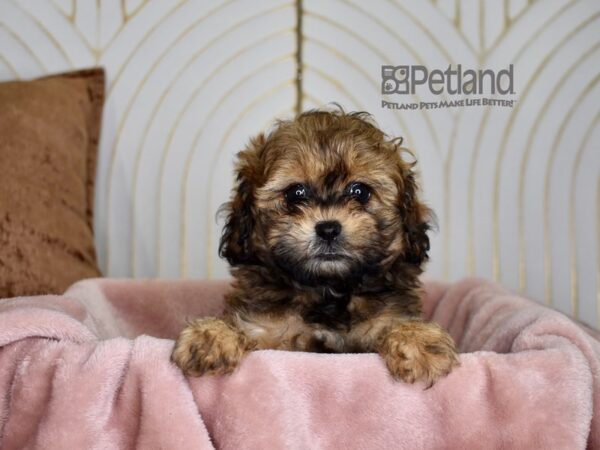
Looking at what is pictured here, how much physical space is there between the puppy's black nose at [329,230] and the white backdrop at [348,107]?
1589 mm

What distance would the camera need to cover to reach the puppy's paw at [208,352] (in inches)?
66.7

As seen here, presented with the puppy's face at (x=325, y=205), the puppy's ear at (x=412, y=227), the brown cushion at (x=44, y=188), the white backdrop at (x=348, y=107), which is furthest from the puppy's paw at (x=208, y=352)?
the white backdrop at (x=348, y=107)

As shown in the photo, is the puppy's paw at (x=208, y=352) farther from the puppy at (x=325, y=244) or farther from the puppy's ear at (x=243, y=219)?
the puppy's ear at (x=243, y=219)

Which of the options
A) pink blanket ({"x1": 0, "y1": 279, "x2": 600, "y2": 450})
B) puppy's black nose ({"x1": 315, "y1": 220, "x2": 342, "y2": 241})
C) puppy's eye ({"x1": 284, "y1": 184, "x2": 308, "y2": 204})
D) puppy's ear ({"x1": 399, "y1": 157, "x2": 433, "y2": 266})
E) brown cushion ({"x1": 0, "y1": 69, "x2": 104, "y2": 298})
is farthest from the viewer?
brown cushion ({"x1": 0, "y1": 69, "x2": 104, "y2": 298})

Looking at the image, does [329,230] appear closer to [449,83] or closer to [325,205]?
[325,205]

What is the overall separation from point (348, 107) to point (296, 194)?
4.79ft

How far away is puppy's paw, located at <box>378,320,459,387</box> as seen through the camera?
1.69 metres

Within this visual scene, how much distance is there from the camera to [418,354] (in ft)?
5.63

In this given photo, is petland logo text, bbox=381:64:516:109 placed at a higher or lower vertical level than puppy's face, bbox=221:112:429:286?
higher

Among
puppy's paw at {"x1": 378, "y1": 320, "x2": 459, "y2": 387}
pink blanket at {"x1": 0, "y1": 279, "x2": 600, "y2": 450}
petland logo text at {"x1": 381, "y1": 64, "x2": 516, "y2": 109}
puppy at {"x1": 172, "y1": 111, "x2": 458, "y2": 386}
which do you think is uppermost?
petland logo text at {"x1": 381, "y1": 64, "x2": 516, "y2": 109}

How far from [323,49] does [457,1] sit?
0.72 metres

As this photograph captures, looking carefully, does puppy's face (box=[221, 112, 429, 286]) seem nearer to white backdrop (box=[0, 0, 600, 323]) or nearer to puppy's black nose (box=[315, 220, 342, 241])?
puppy's black nose (box=[315, 220, 342, 241])

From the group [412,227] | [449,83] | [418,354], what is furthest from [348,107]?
[418,354]

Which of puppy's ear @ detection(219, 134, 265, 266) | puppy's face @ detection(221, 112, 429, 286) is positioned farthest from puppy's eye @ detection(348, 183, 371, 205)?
puppy's ear @ detection(219, 134, 265, 266)
